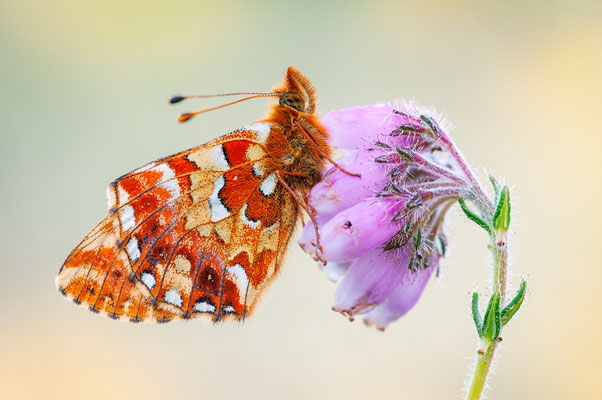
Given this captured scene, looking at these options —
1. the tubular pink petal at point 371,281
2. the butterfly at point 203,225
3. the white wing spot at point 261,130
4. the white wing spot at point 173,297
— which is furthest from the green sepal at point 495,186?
the white wing spot at point 173,297

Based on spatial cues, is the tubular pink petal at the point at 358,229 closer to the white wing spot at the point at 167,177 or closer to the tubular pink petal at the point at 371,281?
the tubular pink petal at the point at 371,281

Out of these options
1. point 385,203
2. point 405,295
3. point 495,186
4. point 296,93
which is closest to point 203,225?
point 296,93

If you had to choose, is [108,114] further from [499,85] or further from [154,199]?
[154,199]

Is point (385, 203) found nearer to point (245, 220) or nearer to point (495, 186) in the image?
point (495, 186)

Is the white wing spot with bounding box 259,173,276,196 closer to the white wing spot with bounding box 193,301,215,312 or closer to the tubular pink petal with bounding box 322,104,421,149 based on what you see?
the tubular pink petal with bounding box 322,104,421,149

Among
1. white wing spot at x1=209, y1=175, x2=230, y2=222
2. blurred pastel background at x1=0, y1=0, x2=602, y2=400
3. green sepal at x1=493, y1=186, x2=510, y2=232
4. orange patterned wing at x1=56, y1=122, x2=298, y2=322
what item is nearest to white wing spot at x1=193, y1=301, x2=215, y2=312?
orange patterned wing at x1=56, y1=122, x2=298, y2=322

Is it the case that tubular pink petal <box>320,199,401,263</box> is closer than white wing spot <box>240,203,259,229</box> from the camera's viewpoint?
Yes

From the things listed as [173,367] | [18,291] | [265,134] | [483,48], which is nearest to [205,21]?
[483,48]
